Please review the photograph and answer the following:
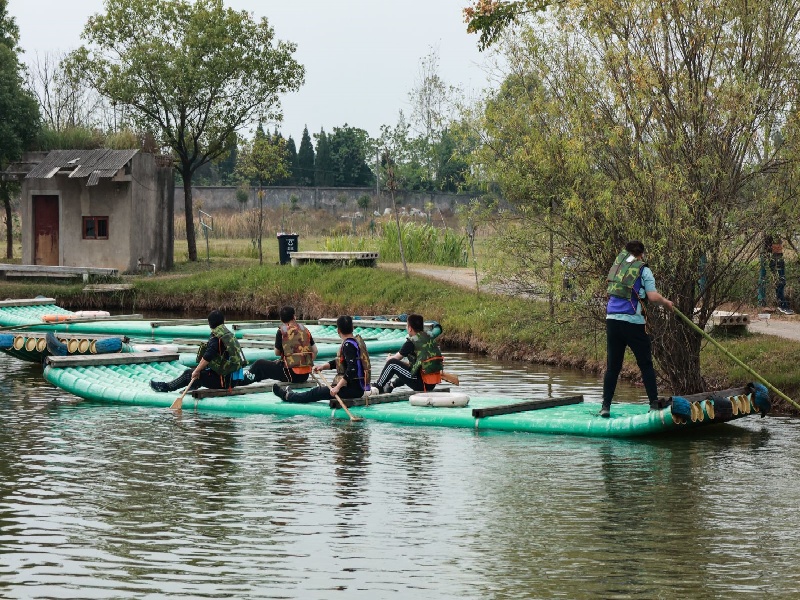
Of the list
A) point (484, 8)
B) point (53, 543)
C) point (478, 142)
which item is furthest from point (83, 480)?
point (484, 8)

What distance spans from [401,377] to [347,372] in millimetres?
1119

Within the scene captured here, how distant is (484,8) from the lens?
942 inches

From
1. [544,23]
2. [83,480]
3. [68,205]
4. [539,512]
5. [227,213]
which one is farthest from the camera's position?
[227,213]

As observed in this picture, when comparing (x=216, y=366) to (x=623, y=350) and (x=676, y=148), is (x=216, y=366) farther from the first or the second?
(x=676, y=148)

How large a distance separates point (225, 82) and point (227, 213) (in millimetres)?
18920

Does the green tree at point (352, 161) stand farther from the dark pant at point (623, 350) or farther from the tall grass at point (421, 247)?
the dark pant at point (623, 350)

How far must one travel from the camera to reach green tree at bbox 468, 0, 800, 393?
1519 cm

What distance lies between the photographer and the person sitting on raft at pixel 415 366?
1570 cm

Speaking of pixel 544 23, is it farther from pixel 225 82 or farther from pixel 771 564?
pixel 225 82

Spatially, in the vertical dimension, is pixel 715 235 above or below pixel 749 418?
above

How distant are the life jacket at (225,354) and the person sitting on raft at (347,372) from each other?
43.1 inches

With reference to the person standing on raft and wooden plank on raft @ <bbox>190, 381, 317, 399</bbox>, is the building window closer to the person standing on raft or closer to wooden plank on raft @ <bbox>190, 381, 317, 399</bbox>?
wooden plank on raft @ <bbox>190, 381, 317, 399</bbox>

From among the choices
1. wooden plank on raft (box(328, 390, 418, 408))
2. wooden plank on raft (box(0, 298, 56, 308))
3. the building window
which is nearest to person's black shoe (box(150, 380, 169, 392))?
wooden plank on raft (box(328, 390, 418, 408))

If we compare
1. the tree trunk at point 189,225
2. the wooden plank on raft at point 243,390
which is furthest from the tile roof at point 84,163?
Result: the wooden plank on raft at point 243,390
